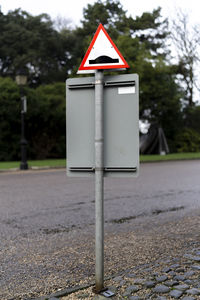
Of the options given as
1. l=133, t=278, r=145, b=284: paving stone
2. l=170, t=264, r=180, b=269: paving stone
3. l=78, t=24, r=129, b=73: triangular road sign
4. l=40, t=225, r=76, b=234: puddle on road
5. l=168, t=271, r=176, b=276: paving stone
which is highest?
l=78, t=24, r=129, b=73: triangular road sign

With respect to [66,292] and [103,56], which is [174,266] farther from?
[103,56]

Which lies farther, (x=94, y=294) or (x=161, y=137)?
(x=161, y=137)

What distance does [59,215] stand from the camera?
6855 mm

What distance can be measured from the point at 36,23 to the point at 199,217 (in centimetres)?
3439

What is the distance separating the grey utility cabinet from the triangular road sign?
105mm

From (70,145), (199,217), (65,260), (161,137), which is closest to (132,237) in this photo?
(65,260)

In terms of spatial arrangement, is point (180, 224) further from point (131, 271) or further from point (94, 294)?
point (94, 294)

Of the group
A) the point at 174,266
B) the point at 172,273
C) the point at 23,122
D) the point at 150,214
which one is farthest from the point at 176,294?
the point at 23,122

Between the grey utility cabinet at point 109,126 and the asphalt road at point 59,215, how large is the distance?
124 centimetres

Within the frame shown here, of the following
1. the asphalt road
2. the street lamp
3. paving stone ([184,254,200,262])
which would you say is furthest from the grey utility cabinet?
the street lamp

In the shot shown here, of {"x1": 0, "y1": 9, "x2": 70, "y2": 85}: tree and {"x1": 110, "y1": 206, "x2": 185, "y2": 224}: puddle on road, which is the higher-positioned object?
{"x1": 0, "y1": 9, "x2": 70, "y2": 85}: tree

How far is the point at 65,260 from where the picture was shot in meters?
4.38

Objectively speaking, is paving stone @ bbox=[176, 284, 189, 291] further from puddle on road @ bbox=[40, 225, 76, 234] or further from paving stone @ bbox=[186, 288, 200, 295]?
puddle on road @ bbox=[40, 225, 76, 234]

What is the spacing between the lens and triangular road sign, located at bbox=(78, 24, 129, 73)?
131 inches
